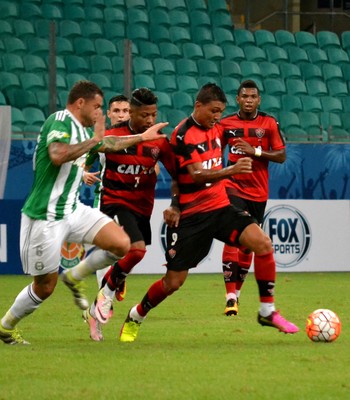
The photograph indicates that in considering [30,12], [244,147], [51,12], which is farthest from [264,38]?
[244,147]

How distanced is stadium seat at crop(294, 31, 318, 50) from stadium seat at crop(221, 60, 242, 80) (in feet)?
7.92

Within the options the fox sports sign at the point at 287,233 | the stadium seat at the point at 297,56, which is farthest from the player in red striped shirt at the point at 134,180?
the stadium seat at the point at 297,56

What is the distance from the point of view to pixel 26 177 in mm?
16359

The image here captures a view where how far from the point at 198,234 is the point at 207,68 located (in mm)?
14395

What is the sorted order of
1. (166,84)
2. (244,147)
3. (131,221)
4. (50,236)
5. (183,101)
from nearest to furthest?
1. (50,236)
2. (131,221)
3. (244,147)
4. (183,101)
5. (166,84)

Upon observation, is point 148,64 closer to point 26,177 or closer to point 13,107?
point 13,107

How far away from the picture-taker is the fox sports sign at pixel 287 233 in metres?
16.9

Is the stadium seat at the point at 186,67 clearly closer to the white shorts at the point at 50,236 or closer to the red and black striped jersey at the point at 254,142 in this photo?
the red and black striped jersey at the point at 254,142

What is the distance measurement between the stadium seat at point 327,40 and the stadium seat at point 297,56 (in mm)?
734

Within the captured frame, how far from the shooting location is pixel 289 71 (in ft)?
77.6

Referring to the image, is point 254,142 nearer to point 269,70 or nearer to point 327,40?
point 269,70

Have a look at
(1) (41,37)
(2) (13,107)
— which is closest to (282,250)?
(2) (13,107)

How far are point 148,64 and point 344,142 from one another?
5.66 m

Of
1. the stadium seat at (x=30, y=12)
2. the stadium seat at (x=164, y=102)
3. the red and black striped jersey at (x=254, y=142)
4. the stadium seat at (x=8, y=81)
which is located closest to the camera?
the red and black striped jersey at (x=254, y=142)
